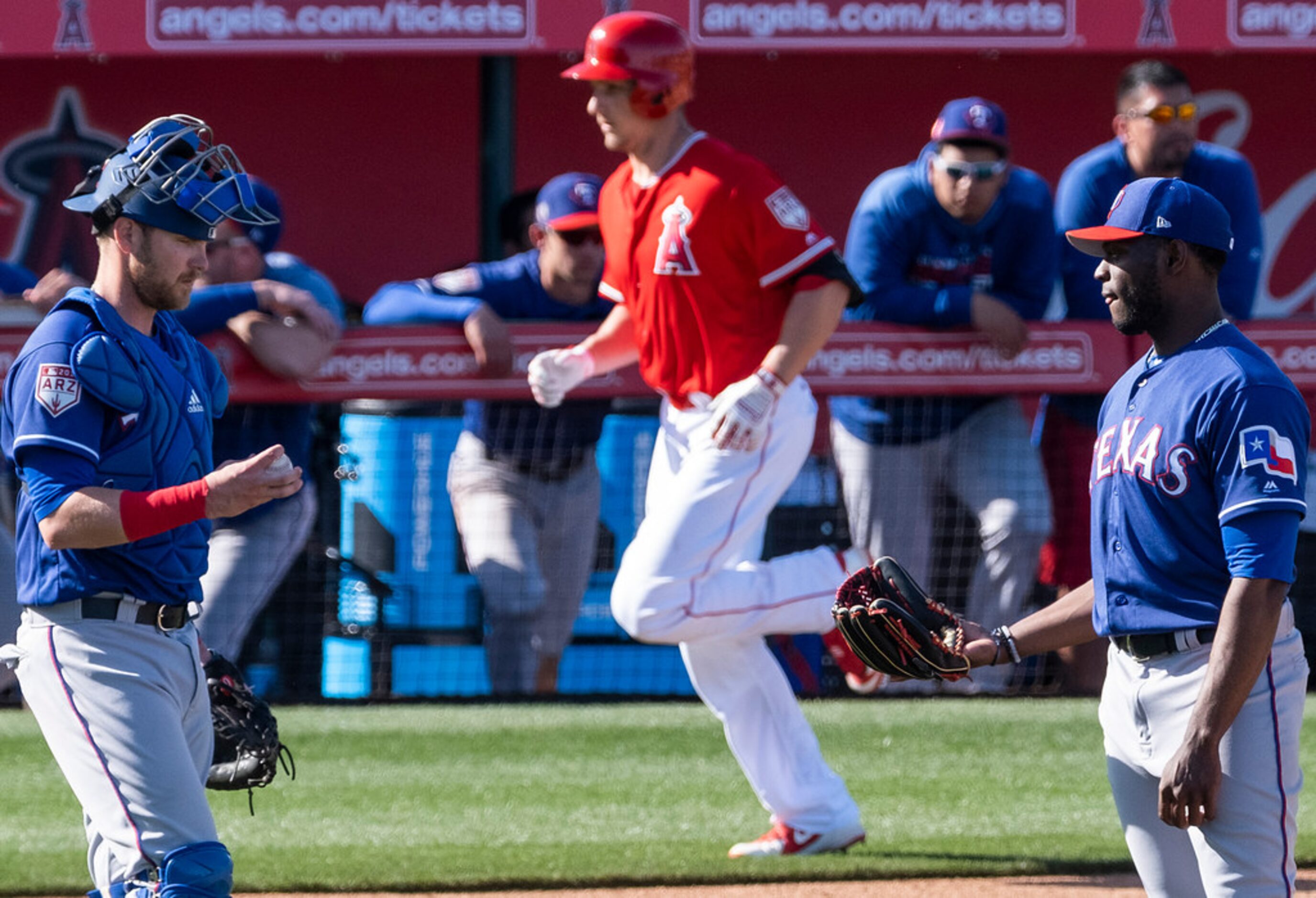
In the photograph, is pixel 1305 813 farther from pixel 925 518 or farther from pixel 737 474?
pixel 737 474

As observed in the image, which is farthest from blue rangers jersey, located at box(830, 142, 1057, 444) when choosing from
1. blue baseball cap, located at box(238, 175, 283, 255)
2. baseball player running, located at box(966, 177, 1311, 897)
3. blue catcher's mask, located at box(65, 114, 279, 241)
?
blue catcher's mask, located at box(65, 114, 279, 241)

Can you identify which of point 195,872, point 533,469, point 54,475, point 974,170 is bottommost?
point 195,872

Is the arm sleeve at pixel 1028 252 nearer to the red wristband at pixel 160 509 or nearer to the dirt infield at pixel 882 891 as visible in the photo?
the dirt infield at pixel 882 891

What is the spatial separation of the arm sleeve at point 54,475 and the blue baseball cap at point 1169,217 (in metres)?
1.71

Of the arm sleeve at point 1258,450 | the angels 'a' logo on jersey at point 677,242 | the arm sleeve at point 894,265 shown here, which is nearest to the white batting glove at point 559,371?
the angels 'a' logo on jersey at point 677,242

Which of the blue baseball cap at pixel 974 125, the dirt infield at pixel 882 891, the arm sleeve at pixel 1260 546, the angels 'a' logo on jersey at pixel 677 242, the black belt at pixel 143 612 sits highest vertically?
the blue baseball cap at pixel 974 125

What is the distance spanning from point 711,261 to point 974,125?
154 centimetres

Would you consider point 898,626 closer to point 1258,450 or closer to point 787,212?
point 1258,450

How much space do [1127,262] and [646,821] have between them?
109 inches

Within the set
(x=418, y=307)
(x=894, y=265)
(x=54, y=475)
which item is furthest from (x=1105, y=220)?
(x=54, y=475)

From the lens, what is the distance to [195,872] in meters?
3.16

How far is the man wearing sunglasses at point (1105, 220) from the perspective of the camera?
6273 mm

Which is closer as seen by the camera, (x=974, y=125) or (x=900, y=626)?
(x=900, y=626)

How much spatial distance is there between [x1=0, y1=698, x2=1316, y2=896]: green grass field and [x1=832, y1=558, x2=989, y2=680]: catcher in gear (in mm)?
1463
